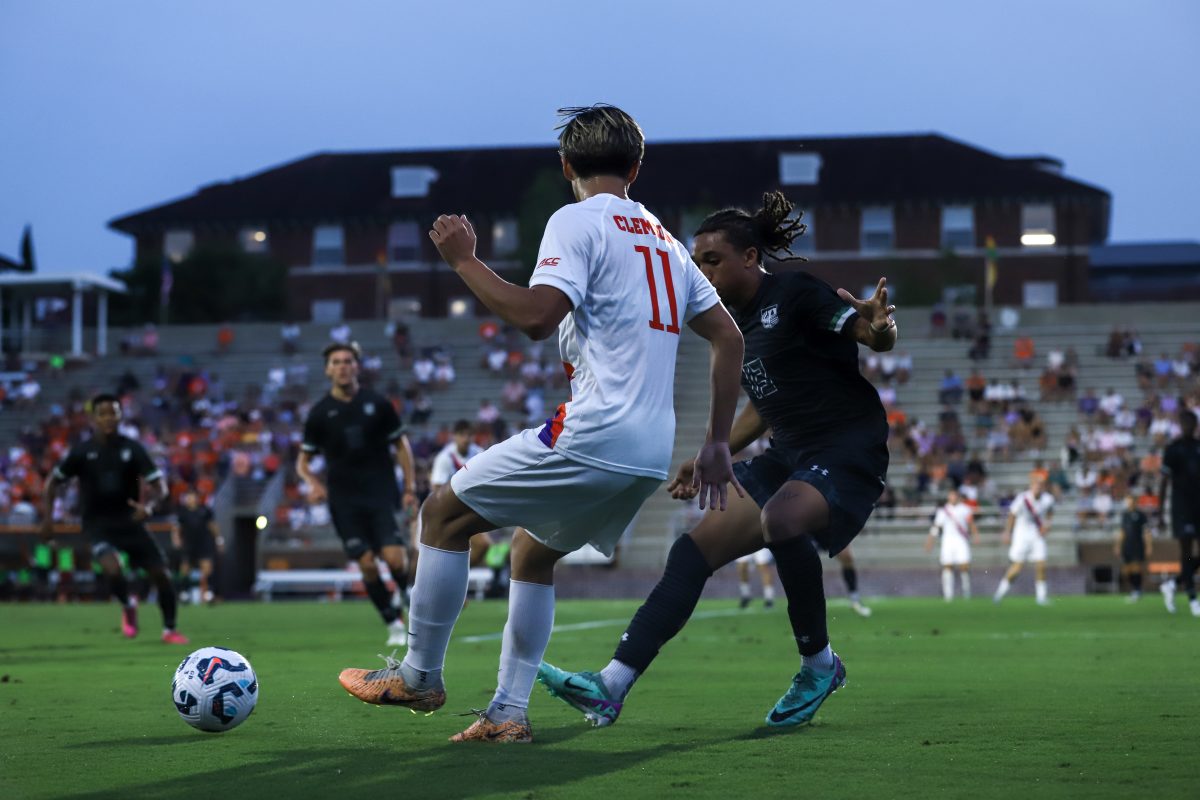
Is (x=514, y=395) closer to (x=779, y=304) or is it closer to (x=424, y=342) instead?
(x=424, y=342)

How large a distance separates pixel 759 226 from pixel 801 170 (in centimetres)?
6098

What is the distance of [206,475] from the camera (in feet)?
125

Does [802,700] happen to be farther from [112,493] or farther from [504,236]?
[504,236]

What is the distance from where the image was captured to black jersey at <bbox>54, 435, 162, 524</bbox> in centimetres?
1575

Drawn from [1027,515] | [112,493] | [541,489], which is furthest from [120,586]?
[1027,515]

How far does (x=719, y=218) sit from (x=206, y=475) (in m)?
32.5

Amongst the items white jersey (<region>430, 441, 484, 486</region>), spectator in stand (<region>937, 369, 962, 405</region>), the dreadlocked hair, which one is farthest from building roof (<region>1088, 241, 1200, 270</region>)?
the dreadlocked hair

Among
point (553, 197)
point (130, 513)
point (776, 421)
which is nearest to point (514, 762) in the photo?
point (776, 421)

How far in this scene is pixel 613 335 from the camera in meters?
5.84

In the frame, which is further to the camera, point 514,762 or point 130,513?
point 130,513

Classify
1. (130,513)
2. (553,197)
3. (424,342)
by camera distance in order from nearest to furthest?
(130,513) → (424,342) → (553,197)

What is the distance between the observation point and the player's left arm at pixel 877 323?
6.55m

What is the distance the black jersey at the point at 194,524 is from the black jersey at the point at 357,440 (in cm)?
1675

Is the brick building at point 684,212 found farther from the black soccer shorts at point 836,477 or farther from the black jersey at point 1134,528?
the black soccer shorts at point 836,477
